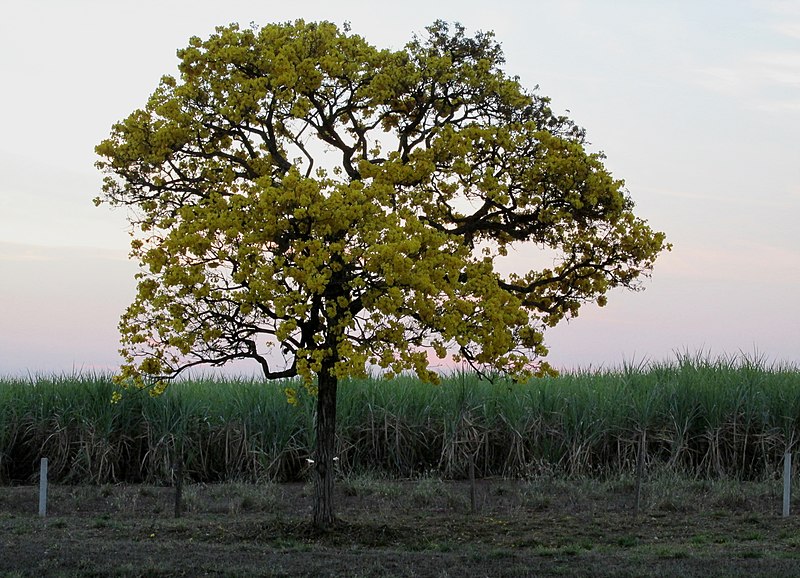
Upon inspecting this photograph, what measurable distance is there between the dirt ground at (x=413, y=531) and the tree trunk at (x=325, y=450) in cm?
28

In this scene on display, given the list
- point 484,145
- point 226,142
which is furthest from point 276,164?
point 484,145

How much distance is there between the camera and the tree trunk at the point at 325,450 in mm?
12164

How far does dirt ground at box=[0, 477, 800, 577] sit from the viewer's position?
416 inches

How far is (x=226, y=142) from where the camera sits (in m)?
13.5

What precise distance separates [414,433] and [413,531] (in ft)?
18.0

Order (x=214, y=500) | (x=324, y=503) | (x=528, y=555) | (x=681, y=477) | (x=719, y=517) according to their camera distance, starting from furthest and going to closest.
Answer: (x=681, y=477) → (x=214, y=500) → (x=719, y=517) → (x=324, y=503) → (x=528, y=555)

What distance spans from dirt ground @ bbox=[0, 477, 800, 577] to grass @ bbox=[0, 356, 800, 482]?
0.88 m

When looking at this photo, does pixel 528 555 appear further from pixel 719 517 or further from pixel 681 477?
pixel 681 477

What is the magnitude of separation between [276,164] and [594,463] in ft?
30.5

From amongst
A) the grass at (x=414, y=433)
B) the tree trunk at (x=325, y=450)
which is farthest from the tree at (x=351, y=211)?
the grass at (x=414, y=433)

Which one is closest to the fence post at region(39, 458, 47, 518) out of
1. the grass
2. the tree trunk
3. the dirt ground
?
the dirt ground

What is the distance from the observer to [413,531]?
42.5 ft

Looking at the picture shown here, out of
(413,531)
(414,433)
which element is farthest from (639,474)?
(414,433)

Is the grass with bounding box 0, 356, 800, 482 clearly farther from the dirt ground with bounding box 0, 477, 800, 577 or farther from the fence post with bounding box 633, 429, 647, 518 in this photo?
the dirt ground with bounding box 0, 477, 800, 577
